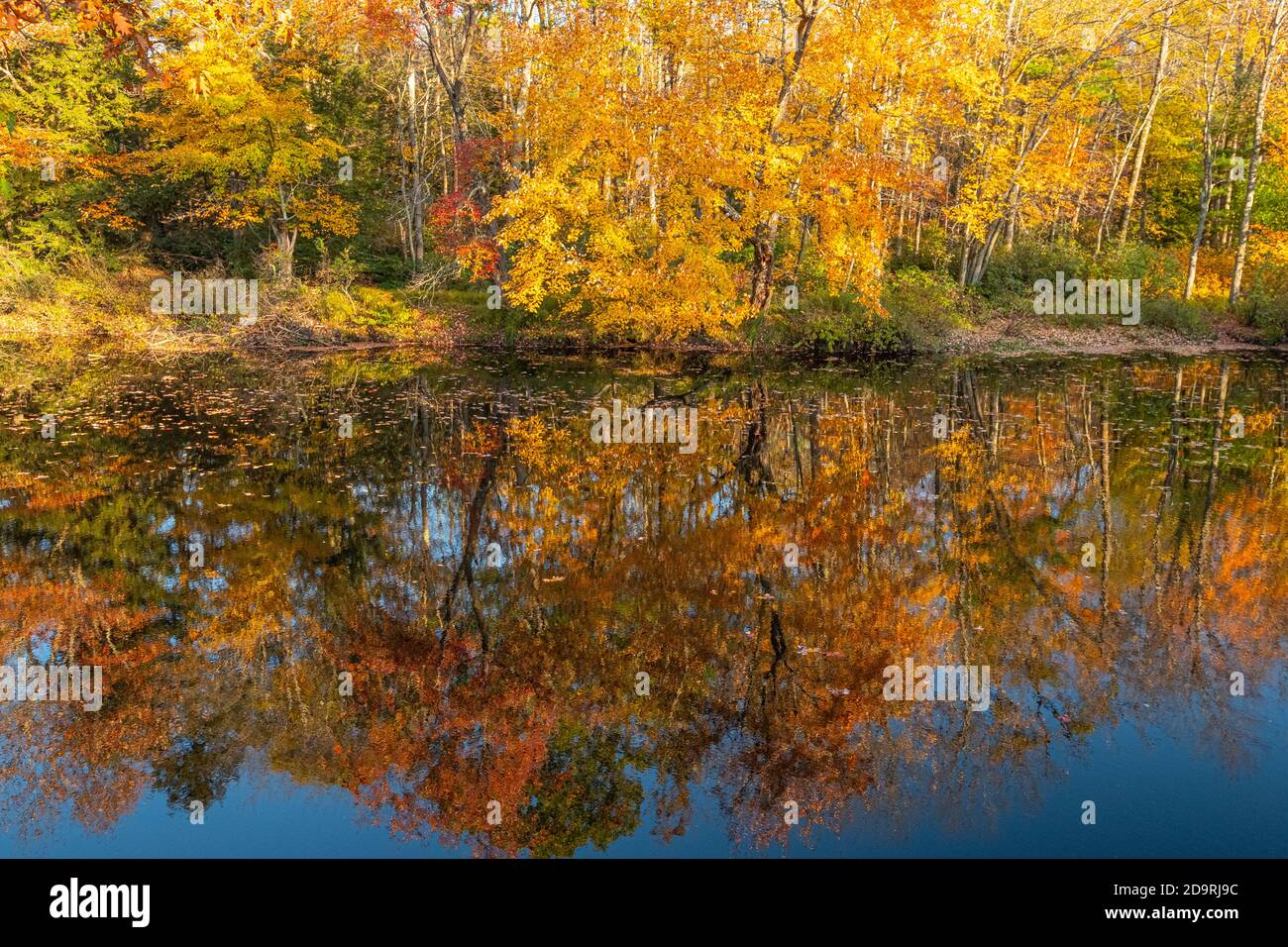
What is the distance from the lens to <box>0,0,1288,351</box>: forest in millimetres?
23016

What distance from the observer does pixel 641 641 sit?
7.47m

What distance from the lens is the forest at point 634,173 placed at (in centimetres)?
2302

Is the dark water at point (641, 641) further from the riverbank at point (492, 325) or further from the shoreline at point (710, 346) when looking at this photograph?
the riverbank at point (492, 325)

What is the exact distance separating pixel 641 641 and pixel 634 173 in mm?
18708

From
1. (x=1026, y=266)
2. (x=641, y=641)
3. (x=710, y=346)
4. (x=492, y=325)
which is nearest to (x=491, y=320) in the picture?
(x=492, y=325)

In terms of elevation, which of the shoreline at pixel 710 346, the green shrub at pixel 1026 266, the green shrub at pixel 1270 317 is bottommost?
the shoreline at pixel 710 346

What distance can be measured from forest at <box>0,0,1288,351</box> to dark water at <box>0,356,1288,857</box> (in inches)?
416

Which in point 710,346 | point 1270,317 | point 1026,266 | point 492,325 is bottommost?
point 710,346

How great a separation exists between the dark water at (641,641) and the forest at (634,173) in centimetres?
1056

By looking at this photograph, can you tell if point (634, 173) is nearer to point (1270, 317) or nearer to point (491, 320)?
point (491, 320)

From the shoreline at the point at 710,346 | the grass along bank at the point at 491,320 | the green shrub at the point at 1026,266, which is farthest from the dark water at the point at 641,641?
the green shrub at the point at 1026,266

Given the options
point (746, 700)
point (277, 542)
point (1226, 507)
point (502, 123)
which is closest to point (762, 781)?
point (746, 700)

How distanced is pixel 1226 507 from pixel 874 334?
55.4 ft
